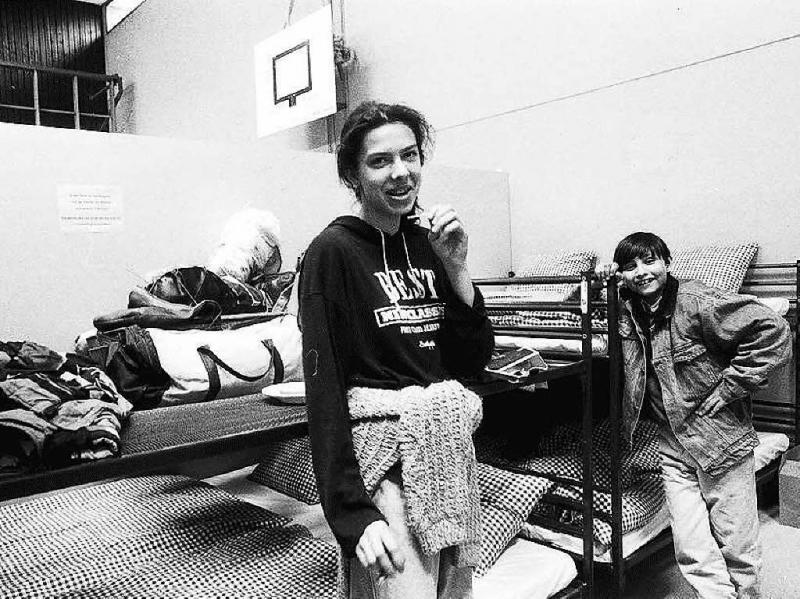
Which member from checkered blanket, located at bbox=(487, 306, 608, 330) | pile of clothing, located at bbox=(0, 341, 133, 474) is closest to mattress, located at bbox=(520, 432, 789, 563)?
checkered blanket, located at bbox=(487, 306, 608, 330)

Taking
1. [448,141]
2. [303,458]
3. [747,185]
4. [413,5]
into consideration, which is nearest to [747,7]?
[747,185]

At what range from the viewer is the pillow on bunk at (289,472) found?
1977mm

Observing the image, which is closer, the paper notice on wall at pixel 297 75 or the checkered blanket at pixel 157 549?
the checkered blanket at pixel 157 549

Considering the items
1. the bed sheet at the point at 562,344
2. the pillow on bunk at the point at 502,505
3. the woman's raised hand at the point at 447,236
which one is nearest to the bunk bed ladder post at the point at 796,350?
the bed sheet at the point at 562,344

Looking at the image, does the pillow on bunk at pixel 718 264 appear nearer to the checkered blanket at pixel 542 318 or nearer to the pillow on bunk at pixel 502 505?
the checkered blanket at pixel 542 318

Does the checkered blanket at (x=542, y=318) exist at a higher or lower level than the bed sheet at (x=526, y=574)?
higher

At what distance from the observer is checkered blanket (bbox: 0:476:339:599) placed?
1348 millimetres

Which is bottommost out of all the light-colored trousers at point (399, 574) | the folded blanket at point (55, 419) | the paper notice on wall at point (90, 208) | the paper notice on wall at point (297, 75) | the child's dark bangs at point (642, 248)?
the light-colored trousers at point (399, 574)

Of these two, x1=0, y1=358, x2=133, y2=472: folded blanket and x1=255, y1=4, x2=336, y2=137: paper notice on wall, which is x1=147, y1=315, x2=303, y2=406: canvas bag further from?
x1=255, y1=4, x2=336, y2=137: paper notice on wall

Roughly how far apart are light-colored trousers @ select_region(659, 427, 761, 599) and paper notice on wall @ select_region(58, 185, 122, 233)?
2166 millimetres

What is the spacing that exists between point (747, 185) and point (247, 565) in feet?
8.92

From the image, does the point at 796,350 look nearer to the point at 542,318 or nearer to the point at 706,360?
the point at 706,360

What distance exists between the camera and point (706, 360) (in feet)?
6.57

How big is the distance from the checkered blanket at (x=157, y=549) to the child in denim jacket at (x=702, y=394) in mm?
1159
